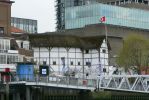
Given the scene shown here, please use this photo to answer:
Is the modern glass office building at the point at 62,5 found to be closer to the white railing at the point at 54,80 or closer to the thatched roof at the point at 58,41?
the thatched roof at the point at 58,41

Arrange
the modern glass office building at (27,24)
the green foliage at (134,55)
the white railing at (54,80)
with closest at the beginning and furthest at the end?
1. the white railing at (54,80)
2. the green foliage at (134,55)
3. the modern glass office building at (27,24)

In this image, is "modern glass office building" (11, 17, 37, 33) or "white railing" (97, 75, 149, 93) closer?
"white railing" (97, 75, 149, 93)

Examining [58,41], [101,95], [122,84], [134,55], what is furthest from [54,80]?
[58,41]

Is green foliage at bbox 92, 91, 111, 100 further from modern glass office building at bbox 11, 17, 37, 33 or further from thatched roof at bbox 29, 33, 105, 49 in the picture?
modern glass office building at bbox 11, 17, 37, 33

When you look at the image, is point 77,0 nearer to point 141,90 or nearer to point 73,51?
point 73,51

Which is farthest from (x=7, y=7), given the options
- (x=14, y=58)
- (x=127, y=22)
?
(x=127, y=22)

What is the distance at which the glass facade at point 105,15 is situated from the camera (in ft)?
383

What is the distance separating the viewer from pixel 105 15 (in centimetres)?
11662

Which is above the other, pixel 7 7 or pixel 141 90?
pixel 7 7

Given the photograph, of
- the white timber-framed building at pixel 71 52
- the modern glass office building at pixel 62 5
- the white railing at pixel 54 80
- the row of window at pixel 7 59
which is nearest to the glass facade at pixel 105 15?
the modern glass office building at pixel 62 5

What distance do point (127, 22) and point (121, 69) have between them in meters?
32.7

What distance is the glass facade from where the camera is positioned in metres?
117

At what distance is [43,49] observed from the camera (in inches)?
3568

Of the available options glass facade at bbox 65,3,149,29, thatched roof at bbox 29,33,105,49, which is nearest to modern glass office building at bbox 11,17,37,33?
glass facade at bbox 65,3,149,29
